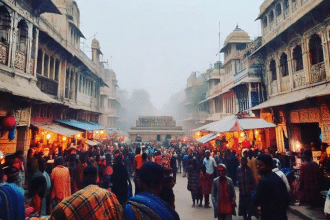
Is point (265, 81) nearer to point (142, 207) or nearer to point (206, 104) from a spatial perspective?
point (142, 207)

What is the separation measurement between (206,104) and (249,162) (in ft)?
101

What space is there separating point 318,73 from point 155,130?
3396cm

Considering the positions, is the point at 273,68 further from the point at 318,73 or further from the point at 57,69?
the point at 57,69

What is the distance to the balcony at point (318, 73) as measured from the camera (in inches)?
424

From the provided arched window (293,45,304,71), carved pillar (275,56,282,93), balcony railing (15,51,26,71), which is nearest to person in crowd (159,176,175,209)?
balcony railing (15,51,26,71)

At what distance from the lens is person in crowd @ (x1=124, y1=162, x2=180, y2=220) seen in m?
1.96

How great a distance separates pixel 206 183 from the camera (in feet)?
27.6

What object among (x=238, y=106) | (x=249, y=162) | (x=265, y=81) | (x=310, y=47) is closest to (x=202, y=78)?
(x=238, y=106)

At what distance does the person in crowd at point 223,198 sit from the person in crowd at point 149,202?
12.1ft

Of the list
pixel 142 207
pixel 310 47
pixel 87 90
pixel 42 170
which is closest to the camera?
pixel 142 207

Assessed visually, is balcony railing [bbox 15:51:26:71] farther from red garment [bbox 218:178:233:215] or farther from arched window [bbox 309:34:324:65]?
arched window [bbox 309:34:324:65]

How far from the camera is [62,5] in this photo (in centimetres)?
1898


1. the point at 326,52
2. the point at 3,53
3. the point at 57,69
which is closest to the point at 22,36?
the point at 3,53

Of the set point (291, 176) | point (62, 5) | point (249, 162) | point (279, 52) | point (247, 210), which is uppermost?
point (62, 5)
